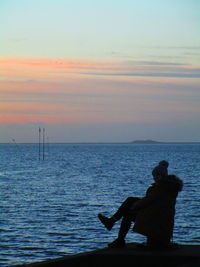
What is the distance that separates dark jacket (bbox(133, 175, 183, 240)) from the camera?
9219 mm

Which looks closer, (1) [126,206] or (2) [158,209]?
(2) [158,209]

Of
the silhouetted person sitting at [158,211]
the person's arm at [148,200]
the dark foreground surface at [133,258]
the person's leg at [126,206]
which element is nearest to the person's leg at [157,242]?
the silhouetted person sitting at [158,211]

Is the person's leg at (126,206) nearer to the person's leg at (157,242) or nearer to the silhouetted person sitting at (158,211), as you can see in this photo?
the silhouetted person sitting at (158,211)

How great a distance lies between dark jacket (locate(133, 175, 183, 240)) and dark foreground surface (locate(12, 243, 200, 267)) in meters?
0.29

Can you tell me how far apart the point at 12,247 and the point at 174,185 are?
42.1 feet

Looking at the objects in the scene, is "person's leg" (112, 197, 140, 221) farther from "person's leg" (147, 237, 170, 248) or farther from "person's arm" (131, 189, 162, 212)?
"person's leg" (147, 237, 170, 248)

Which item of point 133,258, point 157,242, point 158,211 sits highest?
point 158,211

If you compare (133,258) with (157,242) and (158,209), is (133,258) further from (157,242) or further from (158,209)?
(158,209)

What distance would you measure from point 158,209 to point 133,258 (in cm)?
88

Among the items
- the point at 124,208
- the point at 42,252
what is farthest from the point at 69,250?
the point at 124,208

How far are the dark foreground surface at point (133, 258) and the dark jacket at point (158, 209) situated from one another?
287mm

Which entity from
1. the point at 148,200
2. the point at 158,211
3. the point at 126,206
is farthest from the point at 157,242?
the point at 126,206

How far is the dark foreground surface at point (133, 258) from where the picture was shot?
865 cm

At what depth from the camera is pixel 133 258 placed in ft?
29.1
